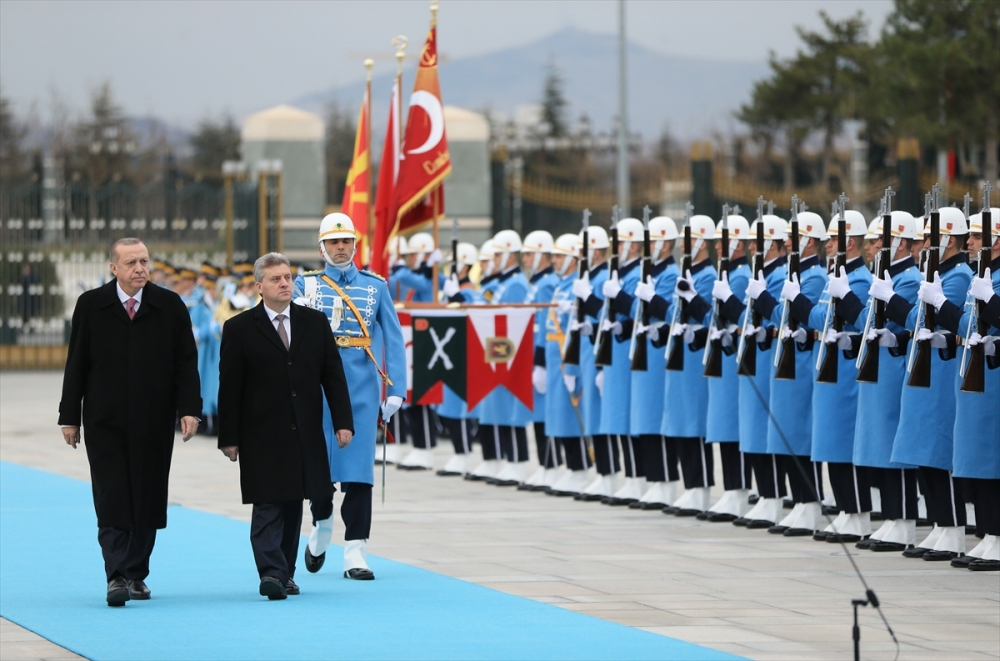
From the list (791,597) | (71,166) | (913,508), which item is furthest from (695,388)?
(71,166)

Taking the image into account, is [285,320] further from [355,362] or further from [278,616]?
[278,616]

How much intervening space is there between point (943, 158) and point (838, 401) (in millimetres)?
14961

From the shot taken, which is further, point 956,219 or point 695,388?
point 695,388

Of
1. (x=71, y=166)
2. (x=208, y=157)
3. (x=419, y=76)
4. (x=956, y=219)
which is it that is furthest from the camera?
(x=208, y=157)

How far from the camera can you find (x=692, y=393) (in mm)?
12531

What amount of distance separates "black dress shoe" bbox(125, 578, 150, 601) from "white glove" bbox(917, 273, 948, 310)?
4433mm

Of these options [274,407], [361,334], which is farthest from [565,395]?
[274,407]

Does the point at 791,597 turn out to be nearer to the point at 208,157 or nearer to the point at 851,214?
the point at 851,214

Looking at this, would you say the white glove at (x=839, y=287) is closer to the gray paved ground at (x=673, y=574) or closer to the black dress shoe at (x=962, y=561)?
the gray paved ground at (x=673, y=574)

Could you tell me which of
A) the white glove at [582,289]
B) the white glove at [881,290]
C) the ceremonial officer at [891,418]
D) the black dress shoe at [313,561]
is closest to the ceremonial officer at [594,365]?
the white glove at [582,289]

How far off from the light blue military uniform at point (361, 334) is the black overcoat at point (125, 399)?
96cm

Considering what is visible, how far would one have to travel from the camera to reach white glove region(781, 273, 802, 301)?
11.1m

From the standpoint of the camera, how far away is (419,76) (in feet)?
53.7

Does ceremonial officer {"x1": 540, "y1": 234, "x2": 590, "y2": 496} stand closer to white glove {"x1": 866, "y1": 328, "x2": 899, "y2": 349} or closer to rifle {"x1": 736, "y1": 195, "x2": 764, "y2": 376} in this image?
rifle {"x1": 736, "y1": 195, "x2": 764, "y2": 376}
